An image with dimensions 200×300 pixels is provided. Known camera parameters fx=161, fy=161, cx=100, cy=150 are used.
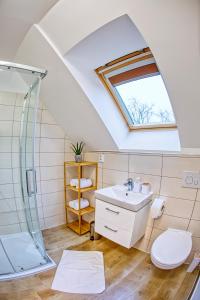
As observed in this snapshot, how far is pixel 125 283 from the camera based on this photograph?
4.89ft

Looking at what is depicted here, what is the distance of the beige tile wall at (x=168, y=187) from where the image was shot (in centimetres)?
159

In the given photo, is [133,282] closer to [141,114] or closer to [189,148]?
[189,148]

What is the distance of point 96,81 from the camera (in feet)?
6.27

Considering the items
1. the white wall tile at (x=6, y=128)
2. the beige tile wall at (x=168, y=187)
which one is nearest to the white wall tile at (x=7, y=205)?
the white wall tile at (x=6, y=128)

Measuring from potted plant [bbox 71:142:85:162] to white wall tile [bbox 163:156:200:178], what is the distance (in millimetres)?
1209

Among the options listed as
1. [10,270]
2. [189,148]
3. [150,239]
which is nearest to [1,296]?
[10,270]

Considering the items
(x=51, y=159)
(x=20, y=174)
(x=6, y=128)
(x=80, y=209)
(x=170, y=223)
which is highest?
(x=6, y=128)

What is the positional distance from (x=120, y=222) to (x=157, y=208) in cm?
42

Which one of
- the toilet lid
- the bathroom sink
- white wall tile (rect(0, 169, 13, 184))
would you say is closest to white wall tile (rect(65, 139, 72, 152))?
white wall tile (rect(0, 169, 13, 184))

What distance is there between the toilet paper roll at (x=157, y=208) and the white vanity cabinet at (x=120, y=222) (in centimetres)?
9

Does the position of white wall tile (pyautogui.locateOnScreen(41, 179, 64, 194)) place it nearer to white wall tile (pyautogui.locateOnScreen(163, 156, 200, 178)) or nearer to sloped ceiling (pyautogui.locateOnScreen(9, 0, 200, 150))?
sloped ceiling (pyautogui.locateOnScreen(9, 0, 200, 150))

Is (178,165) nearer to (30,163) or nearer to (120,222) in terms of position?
(120,222)

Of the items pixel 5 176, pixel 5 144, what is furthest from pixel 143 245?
pixel 5 144

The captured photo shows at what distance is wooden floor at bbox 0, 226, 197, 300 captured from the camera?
135 cm
